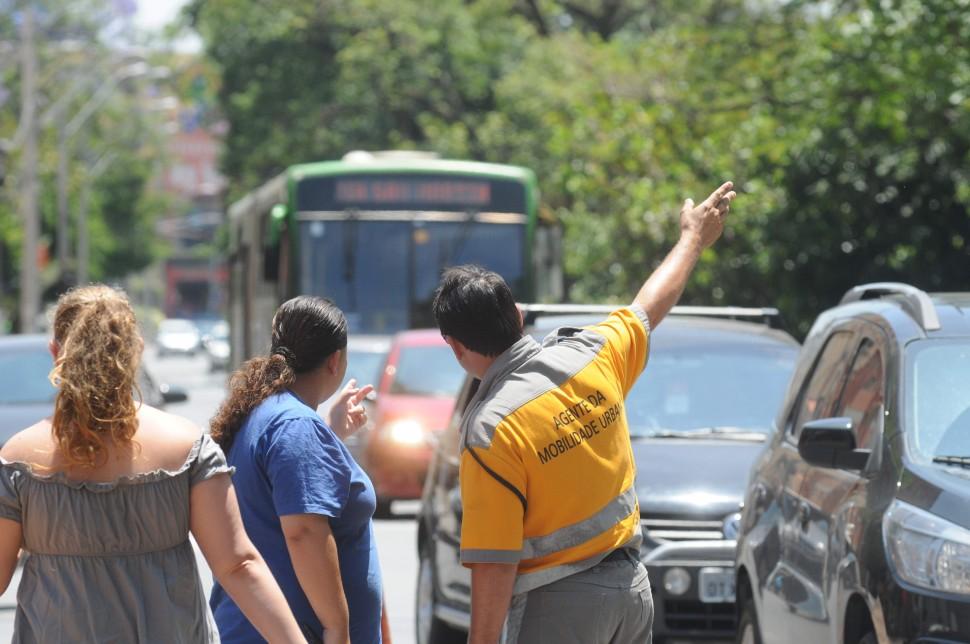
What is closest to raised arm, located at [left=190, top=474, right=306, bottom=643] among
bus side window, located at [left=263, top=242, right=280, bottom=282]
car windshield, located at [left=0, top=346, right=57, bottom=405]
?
car windshield, located at [left=0, top=346, right=57, bottom=405]

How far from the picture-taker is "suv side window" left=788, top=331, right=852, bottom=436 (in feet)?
21.1

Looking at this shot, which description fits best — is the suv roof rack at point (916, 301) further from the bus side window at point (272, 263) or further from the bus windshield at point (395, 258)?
the bus side window at point (272, 263)

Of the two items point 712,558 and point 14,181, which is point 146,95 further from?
point 712,558

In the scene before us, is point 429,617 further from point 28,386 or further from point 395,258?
point 395,258

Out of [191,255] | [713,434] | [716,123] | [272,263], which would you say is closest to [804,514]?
[713,434]

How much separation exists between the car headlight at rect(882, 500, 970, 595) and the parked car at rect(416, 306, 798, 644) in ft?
6.65

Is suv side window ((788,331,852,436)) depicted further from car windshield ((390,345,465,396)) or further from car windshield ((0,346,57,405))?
car windshield ((390,345,465,396))

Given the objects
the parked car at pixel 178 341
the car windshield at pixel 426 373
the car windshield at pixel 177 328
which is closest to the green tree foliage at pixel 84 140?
the car windshield at pixel 177 328

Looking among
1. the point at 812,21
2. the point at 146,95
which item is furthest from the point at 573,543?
the point at 146,95

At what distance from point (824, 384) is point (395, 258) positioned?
44.8 ft

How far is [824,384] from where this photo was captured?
6.57 meters

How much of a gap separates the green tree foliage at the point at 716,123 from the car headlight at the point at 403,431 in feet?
16.3

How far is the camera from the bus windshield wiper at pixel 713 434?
27.5 feet

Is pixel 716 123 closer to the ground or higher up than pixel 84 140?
higher up
